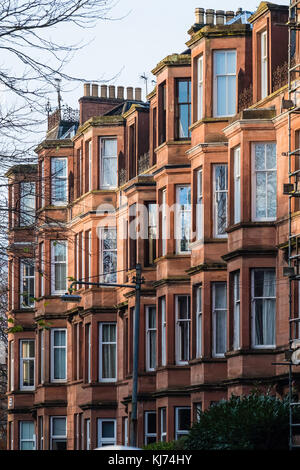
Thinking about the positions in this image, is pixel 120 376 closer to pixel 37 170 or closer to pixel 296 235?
pixel 296 235

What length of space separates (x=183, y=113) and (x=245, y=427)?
52.3ft

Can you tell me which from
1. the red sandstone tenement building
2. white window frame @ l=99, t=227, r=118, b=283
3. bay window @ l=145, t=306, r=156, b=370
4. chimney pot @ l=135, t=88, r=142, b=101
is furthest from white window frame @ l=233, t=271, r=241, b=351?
chimney pot @ l=135, t=88, r=142, b=101

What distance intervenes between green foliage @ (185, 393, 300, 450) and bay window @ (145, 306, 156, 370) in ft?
46.1

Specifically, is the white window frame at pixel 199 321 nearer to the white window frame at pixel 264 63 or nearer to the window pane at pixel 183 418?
the window pane at pixel 183 418

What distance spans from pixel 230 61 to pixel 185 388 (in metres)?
10.2

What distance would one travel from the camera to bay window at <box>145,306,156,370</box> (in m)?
49.3

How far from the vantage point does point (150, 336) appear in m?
49.6

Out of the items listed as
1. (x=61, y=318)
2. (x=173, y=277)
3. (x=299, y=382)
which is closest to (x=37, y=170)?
(x=299, y=382)

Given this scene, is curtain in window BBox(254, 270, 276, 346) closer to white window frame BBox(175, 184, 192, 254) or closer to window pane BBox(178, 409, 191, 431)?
window pane BBox(178, 409, 191, 431)

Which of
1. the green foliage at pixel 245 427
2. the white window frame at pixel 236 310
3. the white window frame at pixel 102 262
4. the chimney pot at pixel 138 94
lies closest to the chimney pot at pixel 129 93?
the chimney pot at pixel 138 94

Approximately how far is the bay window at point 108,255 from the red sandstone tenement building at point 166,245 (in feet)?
0.18

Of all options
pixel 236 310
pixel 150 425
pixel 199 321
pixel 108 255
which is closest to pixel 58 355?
pixel 108 255

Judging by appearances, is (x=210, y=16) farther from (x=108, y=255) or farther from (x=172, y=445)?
(x=172, y=445)

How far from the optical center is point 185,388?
44031 millimetres
